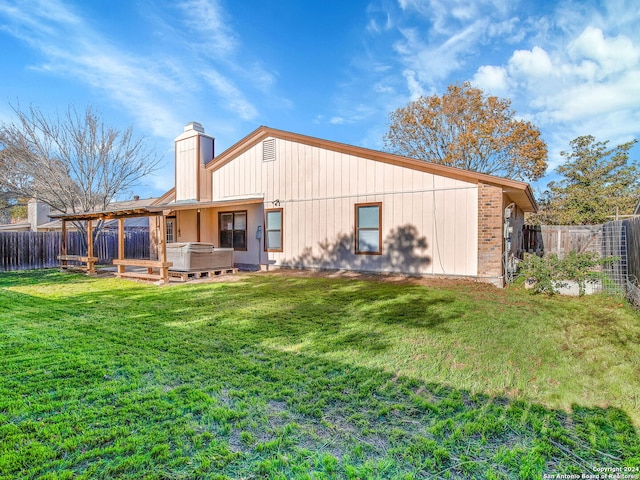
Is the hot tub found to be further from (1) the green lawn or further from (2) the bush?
(2) the bush

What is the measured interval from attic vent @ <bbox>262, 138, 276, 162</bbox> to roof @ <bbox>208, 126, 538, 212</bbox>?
0.20 metres

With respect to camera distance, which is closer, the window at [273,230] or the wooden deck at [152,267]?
the wooden deck at [152,267]

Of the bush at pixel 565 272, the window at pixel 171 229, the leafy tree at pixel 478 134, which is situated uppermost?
the leafy tree at pixel 478 134

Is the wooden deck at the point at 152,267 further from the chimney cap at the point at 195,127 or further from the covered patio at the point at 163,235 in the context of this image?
the chimney cap at the point at 195,127

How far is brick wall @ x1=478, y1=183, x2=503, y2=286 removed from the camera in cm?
852

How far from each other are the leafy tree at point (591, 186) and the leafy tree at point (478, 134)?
261 centimetres

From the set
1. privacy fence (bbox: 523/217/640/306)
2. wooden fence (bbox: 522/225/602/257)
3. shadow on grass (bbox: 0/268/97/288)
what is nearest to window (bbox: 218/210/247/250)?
shadow on grass (bbox: 0/268/97/288)

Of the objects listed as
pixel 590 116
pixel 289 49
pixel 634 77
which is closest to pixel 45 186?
pixel 289 49

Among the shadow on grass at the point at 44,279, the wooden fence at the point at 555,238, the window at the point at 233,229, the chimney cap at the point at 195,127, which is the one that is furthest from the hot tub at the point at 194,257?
the wooden fence at the point at 555,238

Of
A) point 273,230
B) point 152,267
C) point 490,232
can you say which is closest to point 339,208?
point 273,230

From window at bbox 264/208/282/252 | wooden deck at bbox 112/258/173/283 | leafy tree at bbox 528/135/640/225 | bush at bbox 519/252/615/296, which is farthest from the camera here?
leafy tree at bbox 528/135/640/225

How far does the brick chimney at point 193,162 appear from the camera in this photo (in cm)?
1401

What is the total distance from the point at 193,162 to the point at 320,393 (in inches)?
517

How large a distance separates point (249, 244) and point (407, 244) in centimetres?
614
